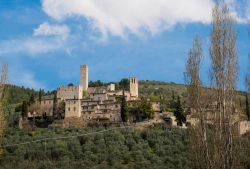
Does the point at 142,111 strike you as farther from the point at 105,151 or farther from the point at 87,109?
the point at 105,151

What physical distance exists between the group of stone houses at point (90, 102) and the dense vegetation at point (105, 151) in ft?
27.7

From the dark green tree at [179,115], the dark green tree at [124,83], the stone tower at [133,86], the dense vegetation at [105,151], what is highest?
the dark green tree at [124,83]

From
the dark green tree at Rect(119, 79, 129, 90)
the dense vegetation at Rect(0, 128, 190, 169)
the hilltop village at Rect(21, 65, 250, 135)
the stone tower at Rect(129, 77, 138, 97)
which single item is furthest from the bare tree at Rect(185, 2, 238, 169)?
the dark green tree at Rect(119, 79, 129, 90)

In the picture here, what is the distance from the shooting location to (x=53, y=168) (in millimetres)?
33594

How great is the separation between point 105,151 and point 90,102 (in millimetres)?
21573

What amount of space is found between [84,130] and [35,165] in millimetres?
16386

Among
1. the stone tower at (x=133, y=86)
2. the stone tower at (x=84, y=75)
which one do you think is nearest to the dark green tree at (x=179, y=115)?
the stone tower at (x=133, y=86)

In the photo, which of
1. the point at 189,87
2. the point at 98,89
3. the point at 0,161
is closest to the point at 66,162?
the point at 0,161

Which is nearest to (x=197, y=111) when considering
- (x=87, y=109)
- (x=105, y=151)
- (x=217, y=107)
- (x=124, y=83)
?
(x=217, y=107)

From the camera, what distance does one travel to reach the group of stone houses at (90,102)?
5867cm

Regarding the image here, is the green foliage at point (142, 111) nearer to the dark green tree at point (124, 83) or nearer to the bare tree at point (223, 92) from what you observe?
the dark green tree at point (124, 83)

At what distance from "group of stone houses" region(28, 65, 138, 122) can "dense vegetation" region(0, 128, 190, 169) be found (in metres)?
8.45

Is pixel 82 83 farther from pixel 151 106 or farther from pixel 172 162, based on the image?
pixel 172 162

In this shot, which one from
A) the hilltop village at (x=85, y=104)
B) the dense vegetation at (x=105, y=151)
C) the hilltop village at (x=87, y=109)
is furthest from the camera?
the hilltop village at (x=85, y=104)
